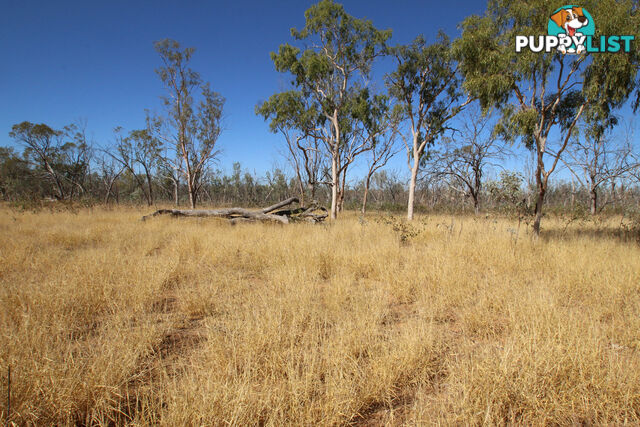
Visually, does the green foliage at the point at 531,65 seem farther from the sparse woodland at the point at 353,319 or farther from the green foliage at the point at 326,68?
the green foliage at the point at 326,68

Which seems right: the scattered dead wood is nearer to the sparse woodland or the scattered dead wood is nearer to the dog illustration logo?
the sparse woodland

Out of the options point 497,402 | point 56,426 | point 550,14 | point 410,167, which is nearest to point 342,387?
point 497,402

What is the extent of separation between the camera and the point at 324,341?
7.68 feet

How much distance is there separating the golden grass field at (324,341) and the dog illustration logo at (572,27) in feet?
14.7

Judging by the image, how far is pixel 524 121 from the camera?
6180mm

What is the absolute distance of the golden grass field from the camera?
1.64 m

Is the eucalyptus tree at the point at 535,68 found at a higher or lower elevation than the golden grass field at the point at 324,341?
higher

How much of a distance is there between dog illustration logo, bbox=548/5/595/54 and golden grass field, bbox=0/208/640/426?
14.7ft

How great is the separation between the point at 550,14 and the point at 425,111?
8597mm

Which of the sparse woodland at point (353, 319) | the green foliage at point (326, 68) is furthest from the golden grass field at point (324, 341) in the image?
the green foliage at point (326, 68)

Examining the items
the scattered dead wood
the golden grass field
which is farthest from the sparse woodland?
the scattered dead wood

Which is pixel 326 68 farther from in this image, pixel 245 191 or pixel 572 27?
pixel 245 191

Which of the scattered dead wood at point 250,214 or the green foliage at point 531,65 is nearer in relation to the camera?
the green foliage at point 531,65

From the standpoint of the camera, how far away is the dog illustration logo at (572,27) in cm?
548
